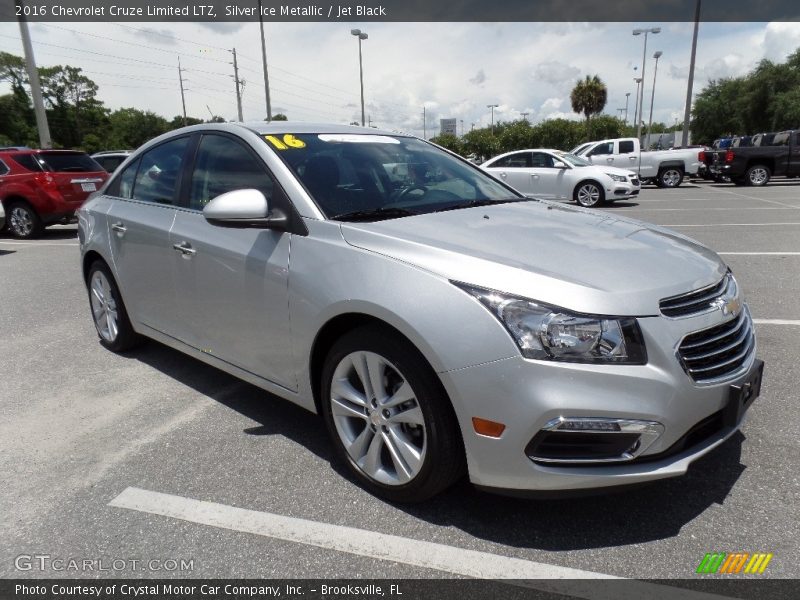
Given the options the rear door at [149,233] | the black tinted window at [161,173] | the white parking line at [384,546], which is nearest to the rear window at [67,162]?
the rear door at [149,233]

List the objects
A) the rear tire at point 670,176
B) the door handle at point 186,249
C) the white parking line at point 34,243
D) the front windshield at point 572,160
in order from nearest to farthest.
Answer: the door handle at point 186,249 < the white parking line at point 34,243 < the front windshield at point 572,160 < the rear tire at point 670,176

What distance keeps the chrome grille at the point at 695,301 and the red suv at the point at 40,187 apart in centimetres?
1201

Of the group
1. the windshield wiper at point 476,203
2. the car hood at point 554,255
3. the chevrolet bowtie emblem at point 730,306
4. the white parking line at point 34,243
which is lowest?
the white parking line at point 34,243

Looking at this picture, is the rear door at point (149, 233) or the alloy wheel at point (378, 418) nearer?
the alloy wheel at point (378, 418)

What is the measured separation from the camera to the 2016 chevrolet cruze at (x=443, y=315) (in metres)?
2.04

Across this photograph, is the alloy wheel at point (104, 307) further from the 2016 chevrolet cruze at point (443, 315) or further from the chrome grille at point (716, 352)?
the chrome grille at point (716, 352)

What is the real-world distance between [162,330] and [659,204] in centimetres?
1431

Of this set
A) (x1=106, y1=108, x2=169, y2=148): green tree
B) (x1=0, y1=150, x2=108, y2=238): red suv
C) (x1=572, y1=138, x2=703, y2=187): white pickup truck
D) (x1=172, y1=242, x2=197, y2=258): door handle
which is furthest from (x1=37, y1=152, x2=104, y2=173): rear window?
(x1=106, y1=108, x2=169, y2=148): green tree

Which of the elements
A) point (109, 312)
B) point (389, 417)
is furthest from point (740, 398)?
point (109, 312)

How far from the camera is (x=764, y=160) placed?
67.1ft

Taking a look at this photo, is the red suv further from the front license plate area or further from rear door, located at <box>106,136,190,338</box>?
the front license plate area

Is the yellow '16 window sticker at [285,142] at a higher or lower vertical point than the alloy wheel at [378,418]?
higher

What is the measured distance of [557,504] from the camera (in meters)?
2.53

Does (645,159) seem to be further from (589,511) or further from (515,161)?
(589,511)
